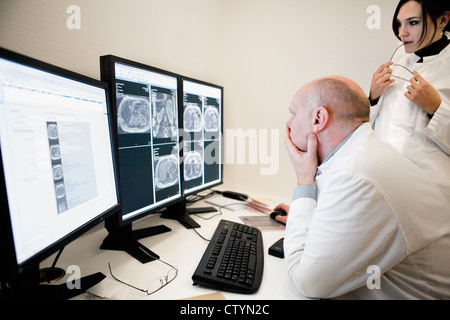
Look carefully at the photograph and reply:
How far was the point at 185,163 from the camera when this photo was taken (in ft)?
4.24

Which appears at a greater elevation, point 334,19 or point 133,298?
point 334,19

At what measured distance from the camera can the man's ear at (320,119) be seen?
869 mm

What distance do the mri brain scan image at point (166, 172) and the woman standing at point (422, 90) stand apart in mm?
1115

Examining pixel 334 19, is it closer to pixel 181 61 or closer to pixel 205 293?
pixel 181 61

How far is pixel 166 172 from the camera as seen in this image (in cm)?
114

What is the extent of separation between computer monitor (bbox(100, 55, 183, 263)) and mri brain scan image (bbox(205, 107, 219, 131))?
1.07 ft

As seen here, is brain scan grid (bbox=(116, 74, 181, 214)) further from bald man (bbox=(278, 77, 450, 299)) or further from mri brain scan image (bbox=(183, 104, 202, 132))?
bald man (bbox=(278, 77, 450, 299))

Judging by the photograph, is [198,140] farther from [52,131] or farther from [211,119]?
[52,131]

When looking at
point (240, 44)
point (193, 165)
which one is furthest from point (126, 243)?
point (240, 44)

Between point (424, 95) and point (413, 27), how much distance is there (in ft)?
1.16

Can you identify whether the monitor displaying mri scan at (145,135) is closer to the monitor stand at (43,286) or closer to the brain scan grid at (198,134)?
the brain scan grid at (198,134)

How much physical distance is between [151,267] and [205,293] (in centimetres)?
23
